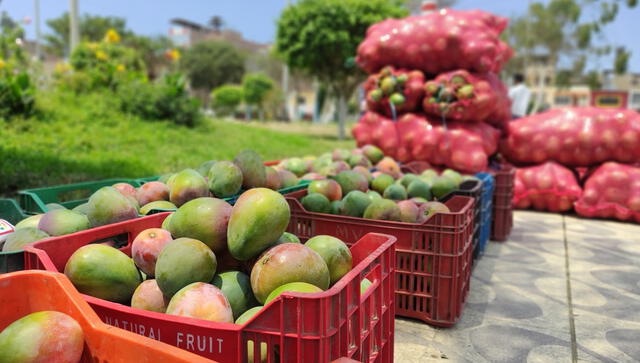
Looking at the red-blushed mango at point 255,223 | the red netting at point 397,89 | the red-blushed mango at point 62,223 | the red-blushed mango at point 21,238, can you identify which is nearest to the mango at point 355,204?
the red-blushed mango at point 255,223

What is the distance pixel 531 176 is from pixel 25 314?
229 inches

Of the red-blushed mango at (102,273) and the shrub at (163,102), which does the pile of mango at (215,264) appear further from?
the shrub at (163,102)

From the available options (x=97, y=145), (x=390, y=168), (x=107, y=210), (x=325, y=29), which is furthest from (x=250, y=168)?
(x=325, y=29)

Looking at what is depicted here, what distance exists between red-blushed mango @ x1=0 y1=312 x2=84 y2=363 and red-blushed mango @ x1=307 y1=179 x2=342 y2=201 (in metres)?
2.14

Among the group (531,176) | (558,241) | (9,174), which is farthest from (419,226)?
(9,174)

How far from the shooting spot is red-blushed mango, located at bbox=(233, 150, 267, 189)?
290 cm

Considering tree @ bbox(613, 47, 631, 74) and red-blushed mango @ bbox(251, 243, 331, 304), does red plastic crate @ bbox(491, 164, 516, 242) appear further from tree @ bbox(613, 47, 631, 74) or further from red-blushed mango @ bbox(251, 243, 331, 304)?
tree @ bbox(613, 47, 631, 74)

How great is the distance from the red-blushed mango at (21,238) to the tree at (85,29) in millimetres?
43188

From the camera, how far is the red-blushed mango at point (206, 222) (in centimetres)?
185

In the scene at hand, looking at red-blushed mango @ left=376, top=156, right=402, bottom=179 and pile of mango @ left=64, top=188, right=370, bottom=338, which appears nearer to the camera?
pile of mango @ left=64, top=188, right=370, bottom=338

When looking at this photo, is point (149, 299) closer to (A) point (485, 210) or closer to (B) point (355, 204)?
(B) point (355, 204)

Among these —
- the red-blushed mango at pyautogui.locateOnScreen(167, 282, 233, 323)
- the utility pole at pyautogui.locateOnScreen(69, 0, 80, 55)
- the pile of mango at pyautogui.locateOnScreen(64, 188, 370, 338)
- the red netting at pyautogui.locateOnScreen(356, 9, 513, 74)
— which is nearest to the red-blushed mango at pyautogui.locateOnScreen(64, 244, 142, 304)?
the pile of mango at pyautogui.locateOnScreen(64, 188, 370, 338)

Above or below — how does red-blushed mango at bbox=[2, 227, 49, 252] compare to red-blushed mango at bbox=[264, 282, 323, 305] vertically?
above

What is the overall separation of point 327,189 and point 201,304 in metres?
1.96
